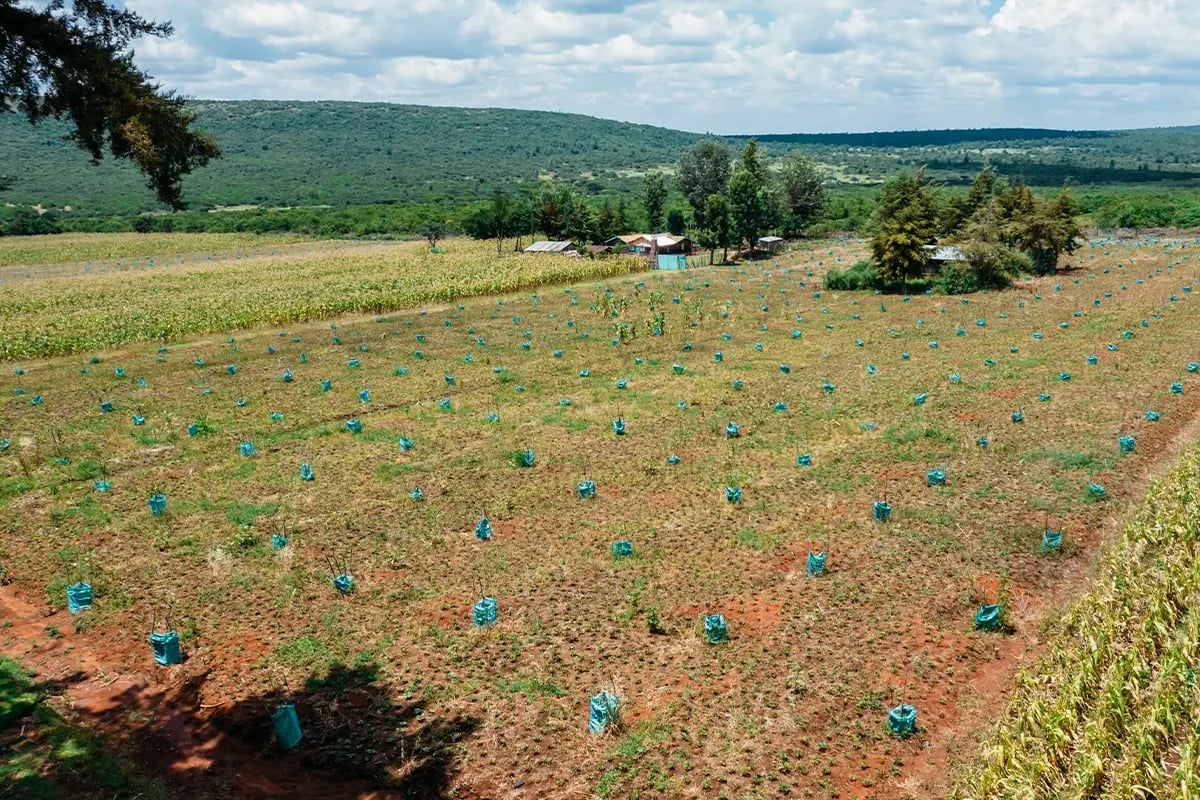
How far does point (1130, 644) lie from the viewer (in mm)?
8820

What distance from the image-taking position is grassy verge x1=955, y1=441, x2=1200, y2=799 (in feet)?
21.7

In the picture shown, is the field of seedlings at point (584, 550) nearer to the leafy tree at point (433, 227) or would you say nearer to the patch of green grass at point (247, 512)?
the patch of green grass at point (247, 512)

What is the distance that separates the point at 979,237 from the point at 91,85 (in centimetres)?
3936

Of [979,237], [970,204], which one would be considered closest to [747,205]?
[970,204]

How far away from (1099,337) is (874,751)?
78.7 feet

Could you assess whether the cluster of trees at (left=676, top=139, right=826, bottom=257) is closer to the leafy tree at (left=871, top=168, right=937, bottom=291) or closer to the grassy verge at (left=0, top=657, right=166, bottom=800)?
the leafy tree at (left=871, top=168, right=937, bottom=291)

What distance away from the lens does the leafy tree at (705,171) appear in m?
82.8

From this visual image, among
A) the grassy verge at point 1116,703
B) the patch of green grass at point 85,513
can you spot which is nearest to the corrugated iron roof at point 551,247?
the patch of green grass at point 85,513

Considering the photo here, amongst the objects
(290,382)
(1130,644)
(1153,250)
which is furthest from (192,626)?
(1153,250)

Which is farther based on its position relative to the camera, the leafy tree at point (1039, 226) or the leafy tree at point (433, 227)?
the leafy tree at point (433, 227)

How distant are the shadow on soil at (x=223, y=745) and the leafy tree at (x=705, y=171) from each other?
254 ft

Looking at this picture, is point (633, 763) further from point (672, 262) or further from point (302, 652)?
point (672, 262)

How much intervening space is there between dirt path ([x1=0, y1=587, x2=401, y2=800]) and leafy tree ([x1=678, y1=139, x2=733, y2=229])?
3023 inches

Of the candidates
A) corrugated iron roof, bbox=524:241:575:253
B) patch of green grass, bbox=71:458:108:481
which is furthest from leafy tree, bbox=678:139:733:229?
patch of green grass, bbox=71:458:108:481
